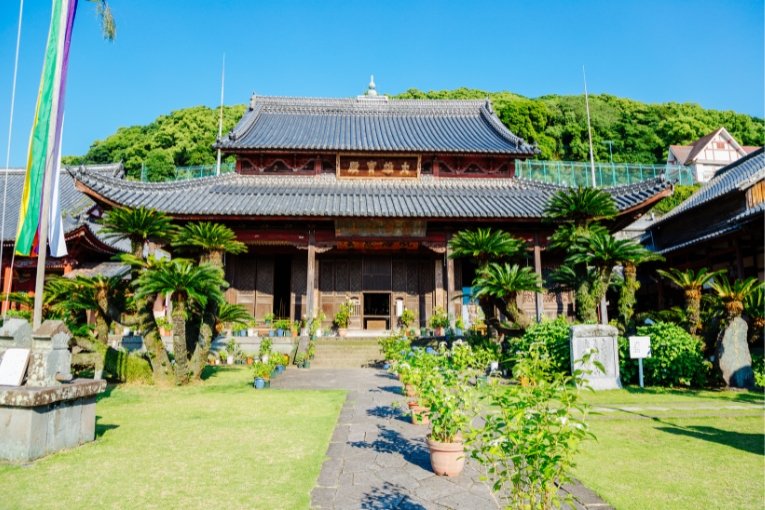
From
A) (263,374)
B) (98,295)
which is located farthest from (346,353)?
(98,295)

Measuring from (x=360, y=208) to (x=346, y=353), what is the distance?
4.96 metres

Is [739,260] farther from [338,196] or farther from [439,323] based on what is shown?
[338,196]

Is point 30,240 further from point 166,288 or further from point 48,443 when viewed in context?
point 48,443

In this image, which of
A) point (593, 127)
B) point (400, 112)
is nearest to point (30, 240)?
point (400, 112)

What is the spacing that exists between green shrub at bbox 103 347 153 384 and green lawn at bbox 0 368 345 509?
1.70m

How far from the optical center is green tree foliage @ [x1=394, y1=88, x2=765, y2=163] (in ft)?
153

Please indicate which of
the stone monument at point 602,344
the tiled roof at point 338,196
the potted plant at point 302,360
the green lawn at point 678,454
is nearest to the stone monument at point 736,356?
the green lawn at point 678,454

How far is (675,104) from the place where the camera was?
56.3 meters

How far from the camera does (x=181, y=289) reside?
8523 millimetres

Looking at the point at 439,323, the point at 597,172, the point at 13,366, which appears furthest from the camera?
the point at 597,172

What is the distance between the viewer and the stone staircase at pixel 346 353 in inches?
514

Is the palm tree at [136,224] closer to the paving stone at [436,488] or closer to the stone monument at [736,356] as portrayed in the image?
the paving stone at [436,488]

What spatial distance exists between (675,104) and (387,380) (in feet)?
208

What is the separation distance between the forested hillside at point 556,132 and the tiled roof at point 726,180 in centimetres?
2428
